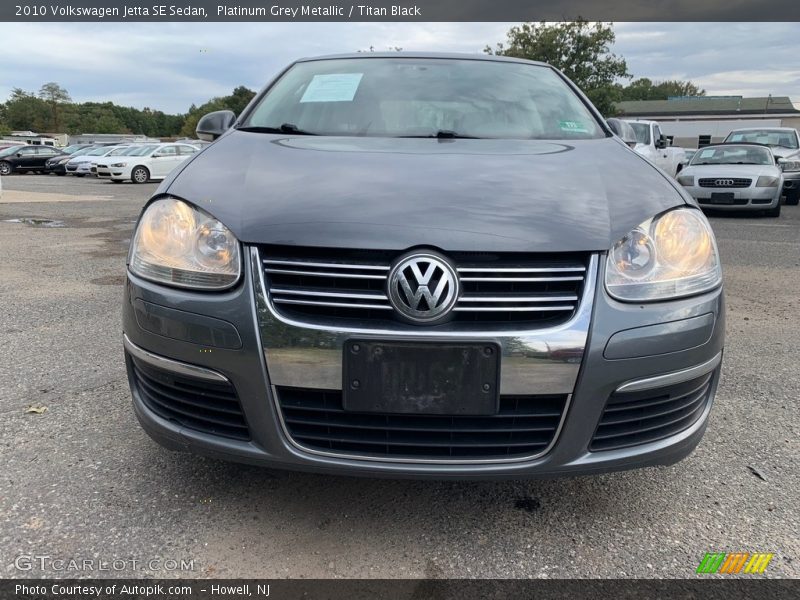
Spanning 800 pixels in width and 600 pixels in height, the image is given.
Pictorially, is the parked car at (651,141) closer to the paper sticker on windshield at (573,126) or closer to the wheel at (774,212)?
the wheel at (774,212)

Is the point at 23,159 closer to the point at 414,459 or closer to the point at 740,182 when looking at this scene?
the point at 740,182

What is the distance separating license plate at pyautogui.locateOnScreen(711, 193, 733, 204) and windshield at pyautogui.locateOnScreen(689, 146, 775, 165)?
2.77 feet

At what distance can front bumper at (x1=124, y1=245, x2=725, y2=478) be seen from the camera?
63.2 inches

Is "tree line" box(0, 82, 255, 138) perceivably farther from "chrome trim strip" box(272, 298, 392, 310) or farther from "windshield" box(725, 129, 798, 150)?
"chrome trim strip" box(272, 298, 392, 310)

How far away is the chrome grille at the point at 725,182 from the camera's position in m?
10.4

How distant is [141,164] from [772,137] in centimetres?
1992

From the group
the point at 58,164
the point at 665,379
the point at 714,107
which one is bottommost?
the point at 58,164

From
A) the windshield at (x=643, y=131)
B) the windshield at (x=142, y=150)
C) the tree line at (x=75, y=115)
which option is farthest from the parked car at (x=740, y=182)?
the tree line at (x=75, y=115)

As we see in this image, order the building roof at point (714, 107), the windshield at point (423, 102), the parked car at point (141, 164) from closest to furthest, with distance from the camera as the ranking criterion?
the windshield at point (423, 102) < the parked car at point (141, 164) < the building roof at point (714, 107)

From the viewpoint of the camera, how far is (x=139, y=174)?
22.7 m

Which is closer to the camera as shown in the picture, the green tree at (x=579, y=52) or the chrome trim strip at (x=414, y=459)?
the chrome trim strip at (x=414, y=459)

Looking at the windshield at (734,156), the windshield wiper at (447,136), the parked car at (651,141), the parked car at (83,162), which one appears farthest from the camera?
the parked car at (83,162)

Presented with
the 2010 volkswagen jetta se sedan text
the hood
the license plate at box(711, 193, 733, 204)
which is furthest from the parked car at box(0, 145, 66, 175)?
the 2010 volkswagen jetta se sedan text

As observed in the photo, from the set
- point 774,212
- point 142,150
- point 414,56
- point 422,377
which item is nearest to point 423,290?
point 422,377
